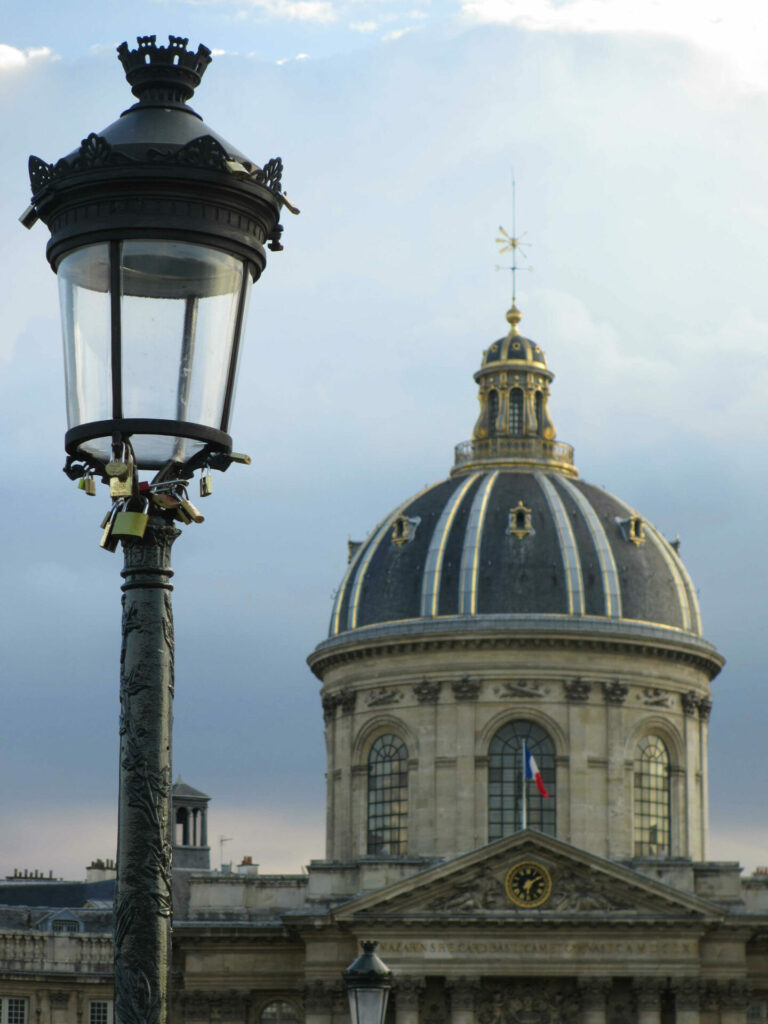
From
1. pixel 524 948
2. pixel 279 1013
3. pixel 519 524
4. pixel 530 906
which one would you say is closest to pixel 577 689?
pixel 519 524

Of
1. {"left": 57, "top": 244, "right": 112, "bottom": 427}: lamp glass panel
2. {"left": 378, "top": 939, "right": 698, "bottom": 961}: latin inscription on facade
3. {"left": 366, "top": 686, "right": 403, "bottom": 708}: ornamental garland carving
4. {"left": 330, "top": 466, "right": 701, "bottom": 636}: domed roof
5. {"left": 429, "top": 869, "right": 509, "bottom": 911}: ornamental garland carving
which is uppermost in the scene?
{"left": 330, "top": 466, "right": 701, "bottom": 636}: domed roof

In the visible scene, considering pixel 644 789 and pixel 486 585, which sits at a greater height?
pixel 486 585

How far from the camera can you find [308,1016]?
244 feet

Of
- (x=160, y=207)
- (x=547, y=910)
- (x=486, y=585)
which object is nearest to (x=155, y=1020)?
(x=160, y=207)

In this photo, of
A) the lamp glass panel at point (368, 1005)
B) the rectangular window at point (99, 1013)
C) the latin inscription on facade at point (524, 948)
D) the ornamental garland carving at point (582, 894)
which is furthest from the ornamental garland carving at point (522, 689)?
the lamp glass panel at point (368, 1005)

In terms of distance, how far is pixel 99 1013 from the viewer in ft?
316

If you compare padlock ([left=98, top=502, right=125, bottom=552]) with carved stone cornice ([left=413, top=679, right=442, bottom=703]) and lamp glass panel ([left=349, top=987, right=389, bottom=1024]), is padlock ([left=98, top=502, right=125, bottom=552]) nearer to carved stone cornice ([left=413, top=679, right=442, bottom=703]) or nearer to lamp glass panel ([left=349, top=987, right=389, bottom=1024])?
lamp glass panel ([left=349, top=987, right=389, bottom=1024])

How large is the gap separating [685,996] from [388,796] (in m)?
14.5

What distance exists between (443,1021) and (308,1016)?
460cm

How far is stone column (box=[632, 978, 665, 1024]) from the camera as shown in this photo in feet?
239

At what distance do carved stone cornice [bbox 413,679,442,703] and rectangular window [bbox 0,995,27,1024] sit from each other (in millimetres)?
25553

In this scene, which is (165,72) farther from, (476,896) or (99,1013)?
(99,1013)

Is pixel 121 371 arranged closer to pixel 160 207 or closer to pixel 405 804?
pixel 160 207

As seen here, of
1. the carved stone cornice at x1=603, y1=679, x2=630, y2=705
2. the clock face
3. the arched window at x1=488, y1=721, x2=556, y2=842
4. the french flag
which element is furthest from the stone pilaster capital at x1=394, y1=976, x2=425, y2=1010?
the carved stone cornice at x1=603, y1=679, x2=630, y2=705
